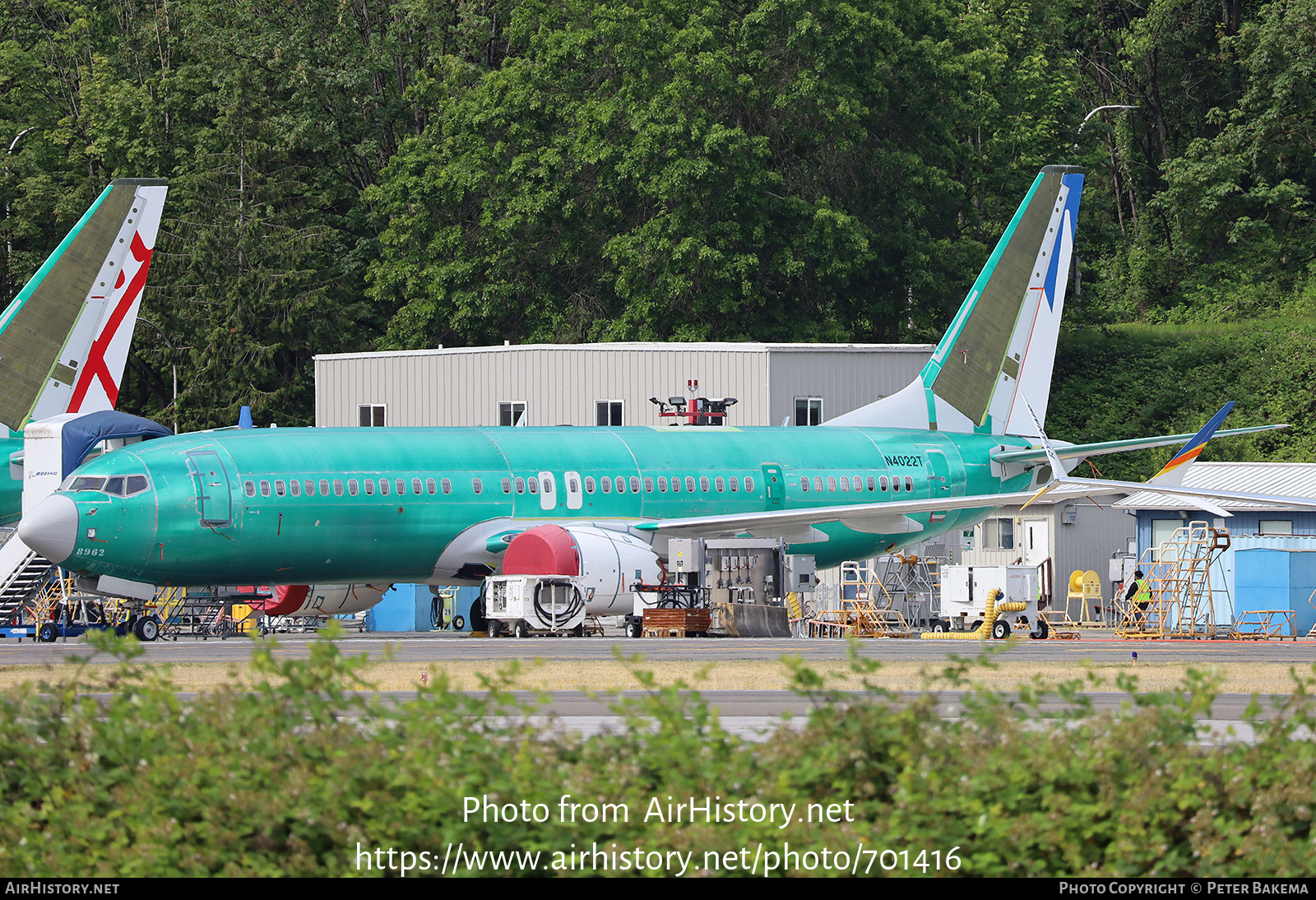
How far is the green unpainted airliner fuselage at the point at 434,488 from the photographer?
30312mm

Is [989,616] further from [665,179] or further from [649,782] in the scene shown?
[649,782]

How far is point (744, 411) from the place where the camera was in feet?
155

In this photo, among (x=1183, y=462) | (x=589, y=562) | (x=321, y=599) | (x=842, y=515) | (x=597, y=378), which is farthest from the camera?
(x=597, y=378)

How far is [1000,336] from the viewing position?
1649 inches

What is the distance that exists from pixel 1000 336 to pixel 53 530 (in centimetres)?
2173

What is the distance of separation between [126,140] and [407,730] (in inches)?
2524

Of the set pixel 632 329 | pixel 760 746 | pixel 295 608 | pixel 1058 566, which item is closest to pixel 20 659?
pixel 295 608

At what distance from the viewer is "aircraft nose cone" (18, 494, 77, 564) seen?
29.2 m

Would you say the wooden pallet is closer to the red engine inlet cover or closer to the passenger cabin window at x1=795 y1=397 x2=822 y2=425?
the red engine inlet cover

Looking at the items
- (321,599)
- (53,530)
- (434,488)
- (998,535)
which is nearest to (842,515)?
(434,488)

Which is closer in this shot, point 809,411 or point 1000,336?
point 1000,336

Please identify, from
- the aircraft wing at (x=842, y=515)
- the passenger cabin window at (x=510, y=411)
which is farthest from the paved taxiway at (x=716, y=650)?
the passenger cabin window at (x=510, y=411)

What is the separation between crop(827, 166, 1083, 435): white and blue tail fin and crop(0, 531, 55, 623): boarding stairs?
17.2m

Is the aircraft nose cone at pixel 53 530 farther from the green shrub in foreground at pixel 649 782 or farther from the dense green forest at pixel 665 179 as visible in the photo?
the dense green forest at pixel 665 179
